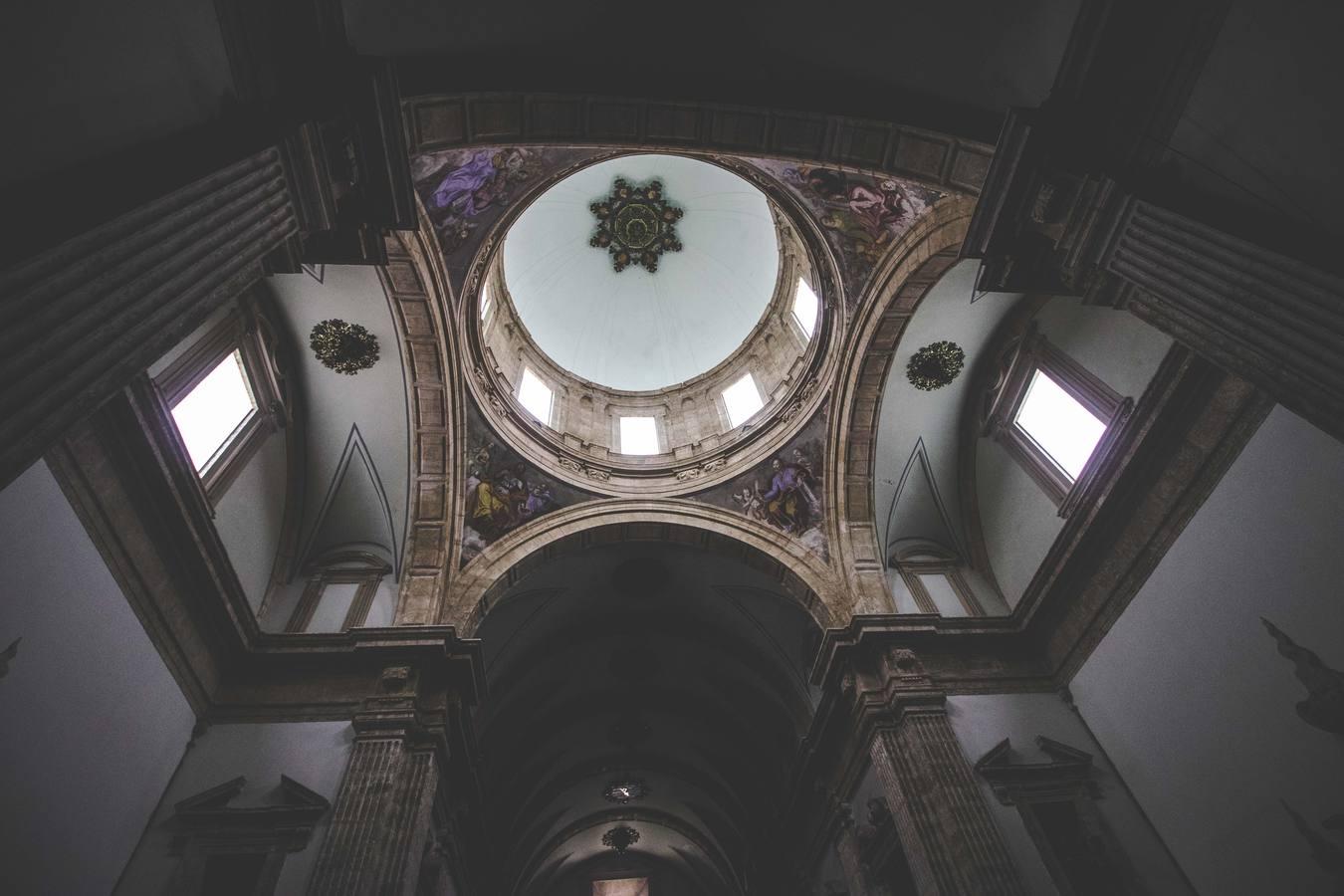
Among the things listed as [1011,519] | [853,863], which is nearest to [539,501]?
[853,863]

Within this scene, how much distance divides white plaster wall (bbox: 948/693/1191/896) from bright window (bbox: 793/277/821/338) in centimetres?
836

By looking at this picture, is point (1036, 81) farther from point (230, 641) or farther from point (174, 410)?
point (230, 641)

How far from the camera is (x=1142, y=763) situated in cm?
859

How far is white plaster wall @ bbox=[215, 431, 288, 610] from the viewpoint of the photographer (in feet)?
32.3

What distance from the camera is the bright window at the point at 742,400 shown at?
56.1 feet

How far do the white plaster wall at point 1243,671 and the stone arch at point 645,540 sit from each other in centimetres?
469

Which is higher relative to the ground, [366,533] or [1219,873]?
[366,533]

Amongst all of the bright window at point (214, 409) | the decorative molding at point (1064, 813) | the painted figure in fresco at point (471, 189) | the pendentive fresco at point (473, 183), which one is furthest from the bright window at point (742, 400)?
the bright window at point (214, 409)

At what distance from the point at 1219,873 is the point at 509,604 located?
1161cm

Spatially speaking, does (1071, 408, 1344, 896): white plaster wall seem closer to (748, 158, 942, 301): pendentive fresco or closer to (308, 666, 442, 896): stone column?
(748, 158, 942, 301): pendentive fresco

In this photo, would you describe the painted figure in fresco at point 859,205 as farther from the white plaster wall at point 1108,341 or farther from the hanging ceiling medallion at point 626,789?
the hanging ceiling medallion at point 626,789

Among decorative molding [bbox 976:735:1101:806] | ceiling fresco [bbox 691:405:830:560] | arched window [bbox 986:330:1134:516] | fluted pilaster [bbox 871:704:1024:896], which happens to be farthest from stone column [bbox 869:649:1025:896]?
ceiling fresco [bbox 691:405:830:560]

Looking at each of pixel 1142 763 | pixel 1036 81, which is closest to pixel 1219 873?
pixel 1142 763

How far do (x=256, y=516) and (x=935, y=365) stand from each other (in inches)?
455
